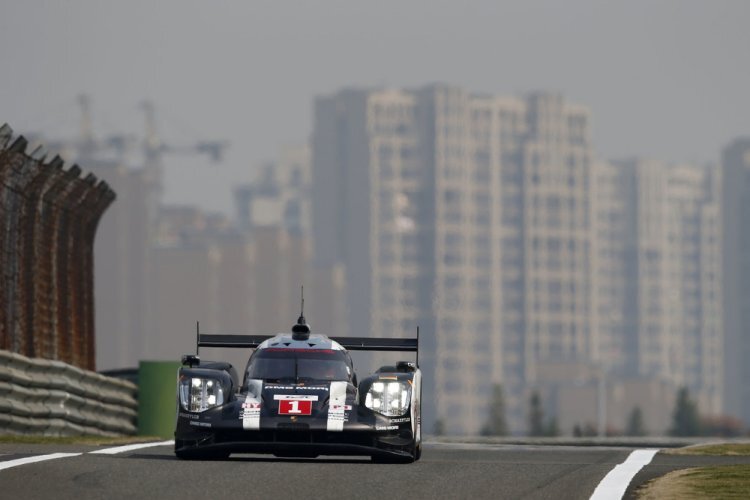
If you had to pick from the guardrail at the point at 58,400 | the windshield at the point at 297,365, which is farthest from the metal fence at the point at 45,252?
the windshield at the point at 297,365

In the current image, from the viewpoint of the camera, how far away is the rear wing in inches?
763

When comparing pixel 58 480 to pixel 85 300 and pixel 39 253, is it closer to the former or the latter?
pixel 39 253

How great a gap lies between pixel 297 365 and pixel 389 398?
3.86 feet

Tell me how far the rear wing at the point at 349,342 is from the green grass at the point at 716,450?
3471 mm

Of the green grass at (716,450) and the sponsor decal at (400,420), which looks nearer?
the sponsor decal at (400,420)

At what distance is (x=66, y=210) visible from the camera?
28188mm

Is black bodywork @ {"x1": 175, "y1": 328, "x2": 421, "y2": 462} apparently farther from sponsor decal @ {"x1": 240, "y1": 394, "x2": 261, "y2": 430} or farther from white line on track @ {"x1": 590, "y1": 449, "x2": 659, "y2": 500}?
white line on track @ {"x1": 590, "y1": 449, "x2": 659, "y2": 500}

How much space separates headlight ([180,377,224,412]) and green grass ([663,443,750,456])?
18.6ft

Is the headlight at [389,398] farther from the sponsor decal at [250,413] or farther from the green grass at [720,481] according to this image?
the green grass at [720,481]

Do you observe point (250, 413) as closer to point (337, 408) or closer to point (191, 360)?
point (337, 408)

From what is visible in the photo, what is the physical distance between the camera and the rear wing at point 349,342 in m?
19.4

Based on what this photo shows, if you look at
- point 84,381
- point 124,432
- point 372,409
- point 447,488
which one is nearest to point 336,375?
point 372,409

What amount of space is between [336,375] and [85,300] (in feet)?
41.9

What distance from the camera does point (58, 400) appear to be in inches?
957
